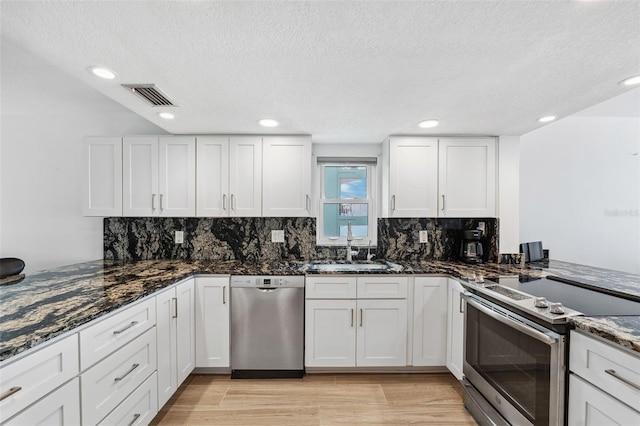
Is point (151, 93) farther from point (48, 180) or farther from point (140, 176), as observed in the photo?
point (48, 180)

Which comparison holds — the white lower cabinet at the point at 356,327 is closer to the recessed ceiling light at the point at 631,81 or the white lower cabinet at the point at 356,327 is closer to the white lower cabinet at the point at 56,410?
the white lower cabinet at the point at 56,410

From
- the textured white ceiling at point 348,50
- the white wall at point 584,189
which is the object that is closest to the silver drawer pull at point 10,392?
the textured white ceiling at point 348,50

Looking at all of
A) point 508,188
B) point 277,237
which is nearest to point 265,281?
point 277,237

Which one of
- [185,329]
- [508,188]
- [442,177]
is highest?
[442,177]

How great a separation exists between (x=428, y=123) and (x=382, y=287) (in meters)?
1.47

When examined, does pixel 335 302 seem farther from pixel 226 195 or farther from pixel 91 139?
pixel 91 139

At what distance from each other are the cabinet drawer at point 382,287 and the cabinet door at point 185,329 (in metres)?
1.41

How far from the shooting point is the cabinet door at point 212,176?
268cm

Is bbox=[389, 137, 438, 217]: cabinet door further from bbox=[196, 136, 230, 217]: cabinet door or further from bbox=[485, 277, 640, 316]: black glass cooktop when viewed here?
bbox=[196, 136, 230, 217]: cabinet door

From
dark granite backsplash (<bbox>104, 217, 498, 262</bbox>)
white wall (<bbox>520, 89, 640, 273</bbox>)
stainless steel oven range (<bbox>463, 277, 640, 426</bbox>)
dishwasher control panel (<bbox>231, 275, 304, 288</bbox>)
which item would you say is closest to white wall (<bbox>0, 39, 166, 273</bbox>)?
dark granite backsplash (<bbox>104, 217, 498, 262</bbox>)

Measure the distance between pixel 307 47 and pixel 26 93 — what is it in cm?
269

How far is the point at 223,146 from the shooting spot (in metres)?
2.69

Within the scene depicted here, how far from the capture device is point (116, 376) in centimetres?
142

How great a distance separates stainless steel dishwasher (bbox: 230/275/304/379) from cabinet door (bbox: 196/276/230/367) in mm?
68
